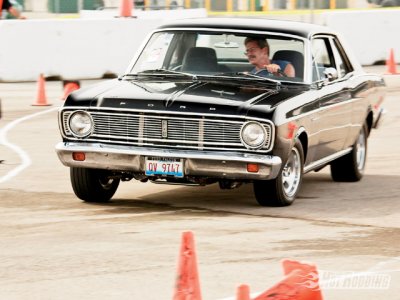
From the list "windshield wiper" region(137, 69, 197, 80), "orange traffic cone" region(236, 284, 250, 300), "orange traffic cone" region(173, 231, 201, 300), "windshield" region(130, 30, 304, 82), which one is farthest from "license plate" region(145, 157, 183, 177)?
"orange traffic cone" region(236, 284, 250, 300)

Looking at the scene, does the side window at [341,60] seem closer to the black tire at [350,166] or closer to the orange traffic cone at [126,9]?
the black tire at [350,166]

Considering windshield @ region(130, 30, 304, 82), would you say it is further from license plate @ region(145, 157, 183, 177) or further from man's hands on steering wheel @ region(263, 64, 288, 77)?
license plate @ region(145, 157, 183, 177)

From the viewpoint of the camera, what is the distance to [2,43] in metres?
22.8

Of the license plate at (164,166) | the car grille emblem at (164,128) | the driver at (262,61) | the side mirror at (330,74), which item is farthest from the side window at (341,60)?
the license plate at (164,166)

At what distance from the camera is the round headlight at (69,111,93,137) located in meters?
10.8

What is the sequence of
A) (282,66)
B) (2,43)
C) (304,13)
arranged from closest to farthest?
1. (282,66)
2. (2,43)
3. (304,13)

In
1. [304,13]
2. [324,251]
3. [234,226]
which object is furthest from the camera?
[304,13]

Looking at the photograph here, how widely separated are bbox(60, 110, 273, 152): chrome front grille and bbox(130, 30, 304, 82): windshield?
115cm

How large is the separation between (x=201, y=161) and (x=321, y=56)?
259cm

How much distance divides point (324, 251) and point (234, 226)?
1221mm

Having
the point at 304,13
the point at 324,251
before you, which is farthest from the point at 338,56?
the point at 304,13

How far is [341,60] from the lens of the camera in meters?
13.0

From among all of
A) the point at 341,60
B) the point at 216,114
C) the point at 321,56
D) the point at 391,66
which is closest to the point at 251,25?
the point at 321,56

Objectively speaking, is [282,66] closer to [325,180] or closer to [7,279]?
[325,180]
